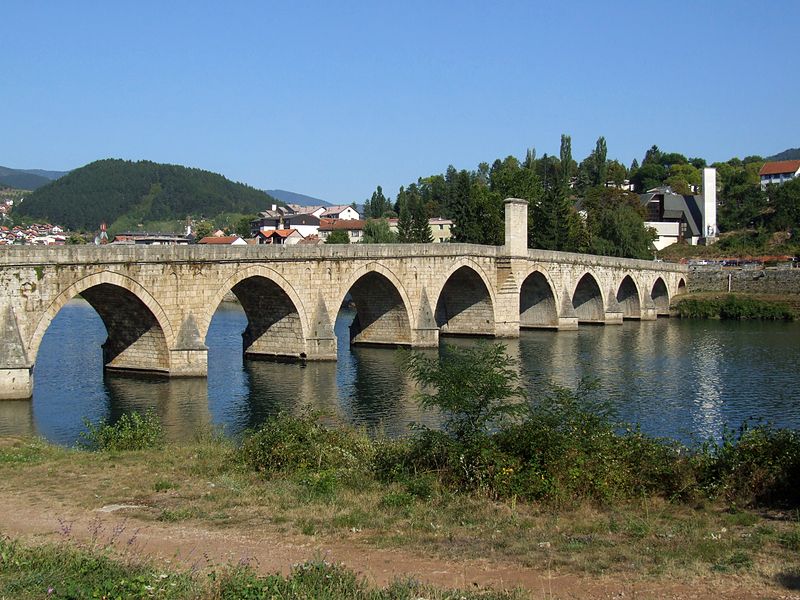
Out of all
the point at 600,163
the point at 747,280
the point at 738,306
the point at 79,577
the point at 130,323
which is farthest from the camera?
the point at 600,163

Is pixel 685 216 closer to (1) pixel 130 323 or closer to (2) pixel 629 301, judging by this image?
(2) pixel 629 301

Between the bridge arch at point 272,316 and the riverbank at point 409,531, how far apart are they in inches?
867

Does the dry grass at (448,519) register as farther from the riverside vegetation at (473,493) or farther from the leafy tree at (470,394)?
the leafy tree at (470,394)

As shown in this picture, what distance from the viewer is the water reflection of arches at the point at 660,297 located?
72812mm

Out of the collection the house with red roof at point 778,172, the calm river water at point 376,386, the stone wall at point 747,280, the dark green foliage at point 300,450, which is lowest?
the calm river water at point 376,386

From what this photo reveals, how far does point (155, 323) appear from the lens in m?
32.2

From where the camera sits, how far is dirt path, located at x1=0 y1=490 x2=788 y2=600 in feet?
29.7

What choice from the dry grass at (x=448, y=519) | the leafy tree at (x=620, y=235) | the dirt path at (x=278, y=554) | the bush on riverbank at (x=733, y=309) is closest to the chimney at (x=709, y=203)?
the leafy tree at (x=620, y=235)

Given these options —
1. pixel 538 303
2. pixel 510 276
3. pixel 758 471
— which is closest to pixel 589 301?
pixel 538 303

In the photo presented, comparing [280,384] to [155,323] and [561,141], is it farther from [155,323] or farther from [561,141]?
[561,141]

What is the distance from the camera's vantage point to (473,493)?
1341cm

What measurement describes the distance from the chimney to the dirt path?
9189 cm

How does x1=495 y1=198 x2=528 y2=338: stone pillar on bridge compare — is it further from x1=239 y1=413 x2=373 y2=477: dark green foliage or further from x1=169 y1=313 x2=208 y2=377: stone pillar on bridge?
x1=239 y1=413 x2=373 y2=477: dark green foliage

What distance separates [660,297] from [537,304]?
21.9m
